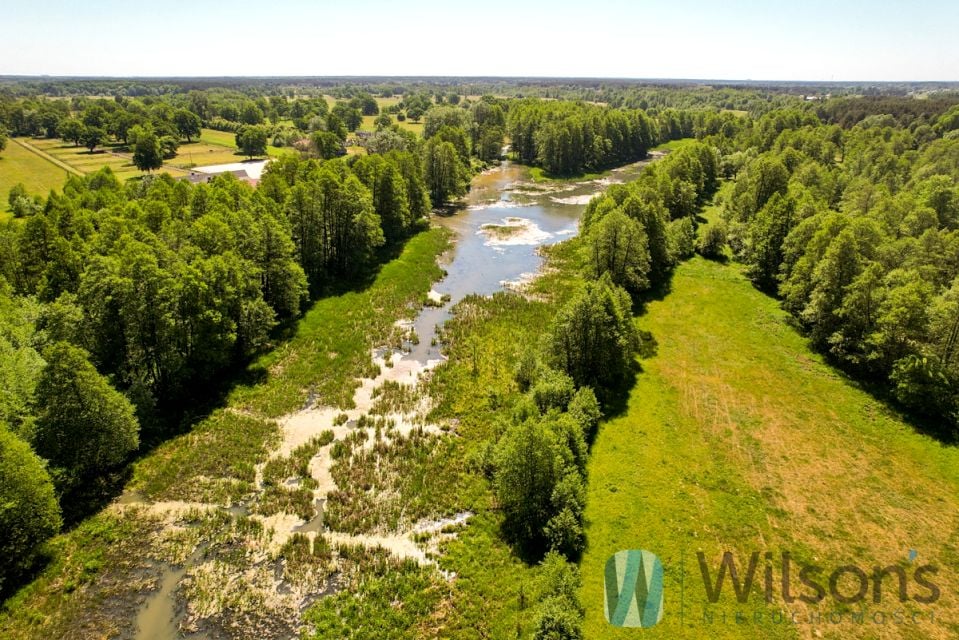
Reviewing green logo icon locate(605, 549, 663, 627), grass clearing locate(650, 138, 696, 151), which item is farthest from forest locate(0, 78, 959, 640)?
grass clearing locate(650, 138, 696, 151)

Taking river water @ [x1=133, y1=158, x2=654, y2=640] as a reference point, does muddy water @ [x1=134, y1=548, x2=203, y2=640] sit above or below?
below

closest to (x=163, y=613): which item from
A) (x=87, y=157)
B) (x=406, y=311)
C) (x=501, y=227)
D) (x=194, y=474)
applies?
(x=194, y=474)

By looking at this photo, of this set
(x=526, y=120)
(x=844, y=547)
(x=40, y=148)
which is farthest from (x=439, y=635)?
(x=40, y=148)

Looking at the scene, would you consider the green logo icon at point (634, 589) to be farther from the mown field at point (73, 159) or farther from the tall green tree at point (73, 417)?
the mown field at point (73, 159)

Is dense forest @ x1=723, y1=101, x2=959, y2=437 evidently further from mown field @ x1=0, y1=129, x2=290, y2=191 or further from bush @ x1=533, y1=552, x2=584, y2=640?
mown field @ x1=0, y1=129, x2=290, y2=191

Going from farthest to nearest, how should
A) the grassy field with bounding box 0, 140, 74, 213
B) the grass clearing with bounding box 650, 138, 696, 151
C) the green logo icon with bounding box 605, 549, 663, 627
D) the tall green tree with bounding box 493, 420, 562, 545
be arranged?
1. the grass clearing with bounding box 650, 138, 696, 151
2. the grassy field with bounding box 0, 140, 74, 213
3. the tall green tree with bounding box 493, 420, 562, 545
4. the green logo icon with bounding box 605, 549, 663, 627

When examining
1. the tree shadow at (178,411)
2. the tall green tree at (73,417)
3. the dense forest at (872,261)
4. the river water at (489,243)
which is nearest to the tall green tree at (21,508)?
the tall green tree at (73,417)
